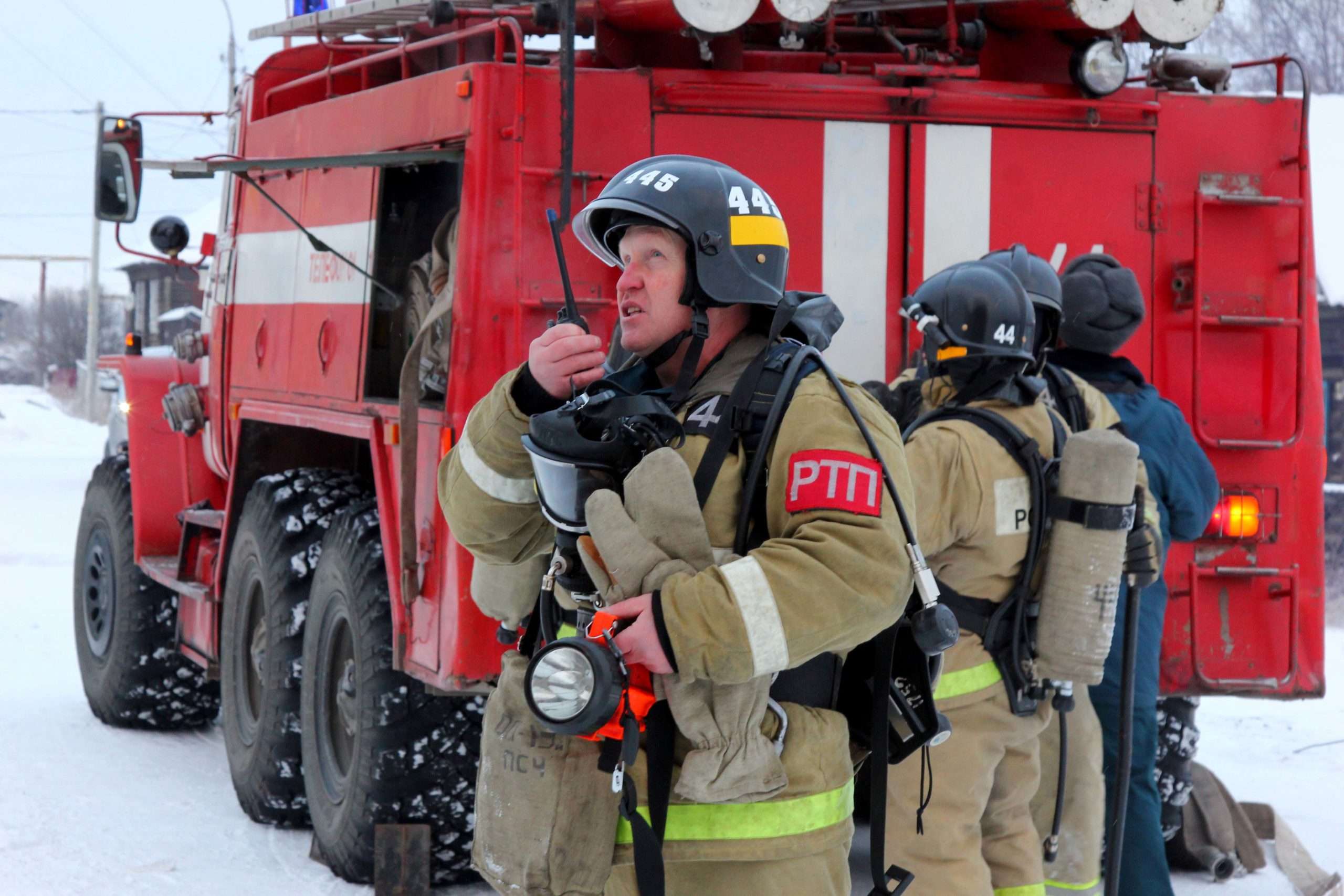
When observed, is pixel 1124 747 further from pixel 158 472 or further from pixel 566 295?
pixel 158 472

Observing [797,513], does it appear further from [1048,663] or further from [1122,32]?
[1122,32]

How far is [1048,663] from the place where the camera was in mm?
4031

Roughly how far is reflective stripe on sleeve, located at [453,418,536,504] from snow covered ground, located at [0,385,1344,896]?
111 inches

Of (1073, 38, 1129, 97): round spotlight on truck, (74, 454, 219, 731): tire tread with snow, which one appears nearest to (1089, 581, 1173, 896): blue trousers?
(1073, 38, 1129, 97): round spotlight on truck

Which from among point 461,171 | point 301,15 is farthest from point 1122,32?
point 301,15

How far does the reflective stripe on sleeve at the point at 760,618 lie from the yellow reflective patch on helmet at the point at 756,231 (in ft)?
2.18

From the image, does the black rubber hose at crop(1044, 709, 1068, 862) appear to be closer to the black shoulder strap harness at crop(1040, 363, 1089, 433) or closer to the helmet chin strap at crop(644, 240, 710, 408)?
the black shoulder strap harness at crop(1040, 363, 1089, 433)

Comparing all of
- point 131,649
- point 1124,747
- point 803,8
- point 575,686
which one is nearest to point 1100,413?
point 1124,747

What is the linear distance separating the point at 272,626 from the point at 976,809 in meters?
2.97

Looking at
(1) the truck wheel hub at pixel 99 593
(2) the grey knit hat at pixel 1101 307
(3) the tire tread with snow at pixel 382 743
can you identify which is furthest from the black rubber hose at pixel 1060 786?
(1) the truck wheel hub at pixel 99 593

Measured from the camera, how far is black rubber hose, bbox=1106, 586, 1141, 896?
4383 millimetres

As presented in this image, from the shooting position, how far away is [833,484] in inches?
101

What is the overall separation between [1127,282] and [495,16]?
2389 mm

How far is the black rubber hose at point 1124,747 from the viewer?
4.38 m
